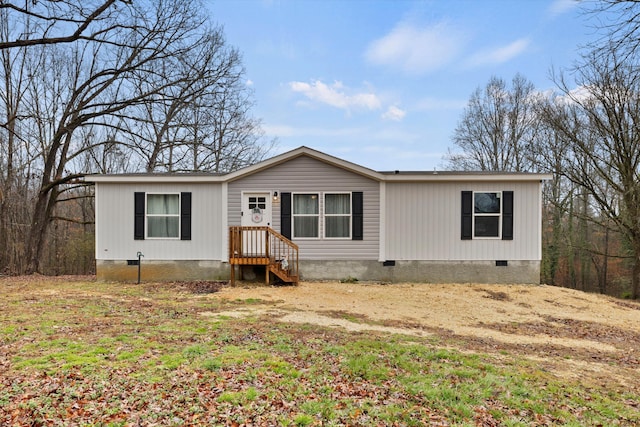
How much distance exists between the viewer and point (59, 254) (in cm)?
1602

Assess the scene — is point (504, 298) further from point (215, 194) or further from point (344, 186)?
point (215, 194)

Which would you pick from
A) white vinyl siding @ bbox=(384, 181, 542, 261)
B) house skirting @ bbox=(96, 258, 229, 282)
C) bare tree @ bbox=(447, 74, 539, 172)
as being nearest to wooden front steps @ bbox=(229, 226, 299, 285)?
house skirting @ bbox=(96, 258, 229, 282)

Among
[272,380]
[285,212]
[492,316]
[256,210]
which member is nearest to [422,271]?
[492,316]

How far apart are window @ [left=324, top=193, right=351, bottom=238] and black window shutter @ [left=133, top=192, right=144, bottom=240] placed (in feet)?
17.0

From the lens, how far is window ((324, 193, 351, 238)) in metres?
10.1

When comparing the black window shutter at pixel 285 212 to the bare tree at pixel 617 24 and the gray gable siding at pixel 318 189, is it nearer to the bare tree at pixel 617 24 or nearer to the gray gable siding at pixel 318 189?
the gray gable siding at pixel 318 189

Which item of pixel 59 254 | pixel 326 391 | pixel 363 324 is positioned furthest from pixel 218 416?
pixel 59 254

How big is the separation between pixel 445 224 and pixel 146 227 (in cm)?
844

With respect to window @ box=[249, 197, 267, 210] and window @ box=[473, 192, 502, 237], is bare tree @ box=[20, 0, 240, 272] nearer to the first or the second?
window @ box=[249, 197, 267, 210]

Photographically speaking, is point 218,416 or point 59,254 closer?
point 218,416

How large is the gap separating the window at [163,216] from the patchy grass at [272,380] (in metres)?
4.54

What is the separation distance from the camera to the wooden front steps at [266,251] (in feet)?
30.2

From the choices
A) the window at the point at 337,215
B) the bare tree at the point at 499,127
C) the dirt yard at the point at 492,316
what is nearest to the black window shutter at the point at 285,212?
the window at the point at 337,215

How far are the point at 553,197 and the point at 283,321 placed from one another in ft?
59.3
